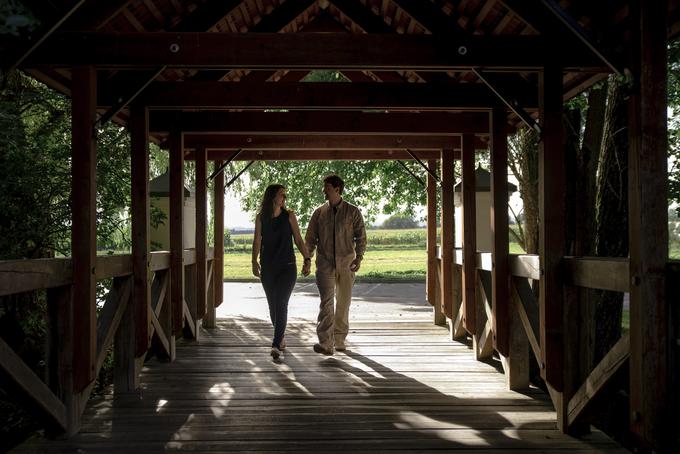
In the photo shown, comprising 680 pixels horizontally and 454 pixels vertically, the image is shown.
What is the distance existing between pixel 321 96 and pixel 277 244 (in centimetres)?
139

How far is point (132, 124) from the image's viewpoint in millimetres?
6238

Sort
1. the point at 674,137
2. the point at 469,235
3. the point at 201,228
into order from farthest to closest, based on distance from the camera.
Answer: the point at 674,137
the point at 201,228
the point at 469,235

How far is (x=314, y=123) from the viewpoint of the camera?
776 centimetres

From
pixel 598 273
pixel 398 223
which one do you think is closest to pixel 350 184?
pixel 598 273

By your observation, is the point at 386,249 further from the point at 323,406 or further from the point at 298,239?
the point at 323,406

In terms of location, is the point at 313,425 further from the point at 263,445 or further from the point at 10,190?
the point at 10,190

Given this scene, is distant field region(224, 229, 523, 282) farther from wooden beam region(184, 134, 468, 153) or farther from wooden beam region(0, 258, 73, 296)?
wooden beam region(0, 258, 73, 296)

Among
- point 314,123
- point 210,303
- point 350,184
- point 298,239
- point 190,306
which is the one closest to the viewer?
point 298,239

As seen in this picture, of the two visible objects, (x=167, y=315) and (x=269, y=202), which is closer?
(x=269, y=202)

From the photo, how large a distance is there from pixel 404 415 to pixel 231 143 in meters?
5.10

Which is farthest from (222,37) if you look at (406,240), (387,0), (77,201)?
(406,240)

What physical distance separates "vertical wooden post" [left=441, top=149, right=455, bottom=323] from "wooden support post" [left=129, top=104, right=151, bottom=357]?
4.10m

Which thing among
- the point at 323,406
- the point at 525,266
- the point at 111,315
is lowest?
the point at 323,406

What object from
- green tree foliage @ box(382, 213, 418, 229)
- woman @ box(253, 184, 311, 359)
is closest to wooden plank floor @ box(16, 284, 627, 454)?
woman @ box(253, 184, 311, 359)
